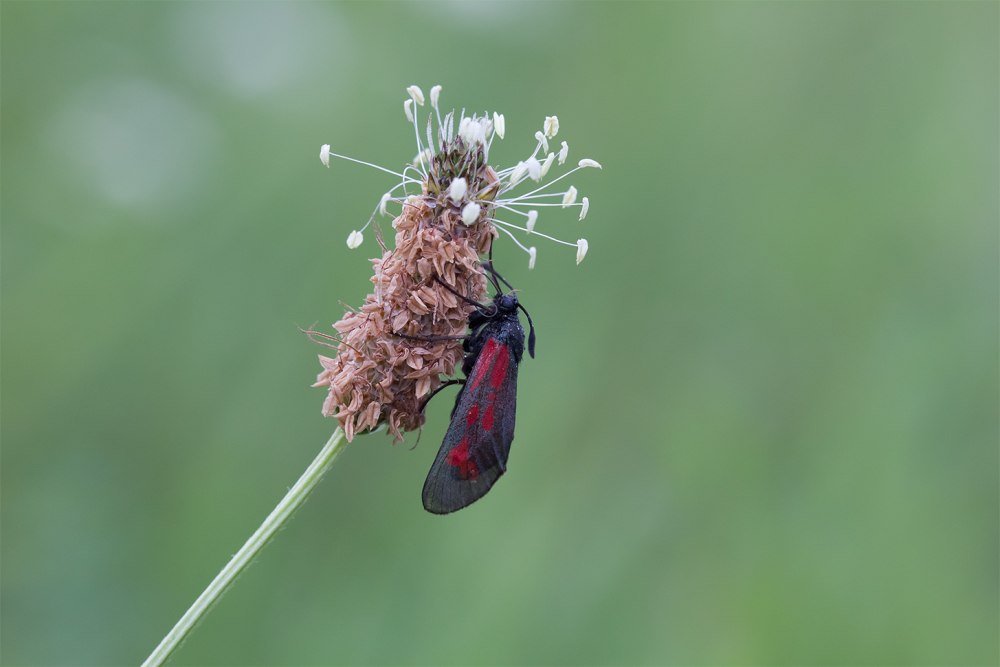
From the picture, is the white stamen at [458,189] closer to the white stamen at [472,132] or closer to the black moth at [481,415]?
the white stamen at [472,132]

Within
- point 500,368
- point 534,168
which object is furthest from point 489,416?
point 534,168

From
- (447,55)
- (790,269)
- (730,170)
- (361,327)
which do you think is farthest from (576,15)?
(361,327)

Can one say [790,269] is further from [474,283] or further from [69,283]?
[69,283]

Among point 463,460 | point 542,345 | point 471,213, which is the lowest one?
point 463,460

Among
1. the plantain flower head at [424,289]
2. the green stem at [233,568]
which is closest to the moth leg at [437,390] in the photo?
the plantain flower head at [424,289]

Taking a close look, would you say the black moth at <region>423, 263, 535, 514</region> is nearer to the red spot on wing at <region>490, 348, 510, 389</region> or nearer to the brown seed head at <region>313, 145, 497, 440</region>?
the red spot on wing at <region>490, 348, 510, 389</region>

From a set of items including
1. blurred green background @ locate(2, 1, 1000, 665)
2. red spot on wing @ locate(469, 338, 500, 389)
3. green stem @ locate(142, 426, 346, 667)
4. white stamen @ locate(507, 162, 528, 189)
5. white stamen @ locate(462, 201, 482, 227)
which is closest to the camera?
green stem @ locate(142, 426, 346, 667)

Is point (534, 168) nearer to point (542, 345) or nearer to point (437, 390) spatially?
point (437, 390)

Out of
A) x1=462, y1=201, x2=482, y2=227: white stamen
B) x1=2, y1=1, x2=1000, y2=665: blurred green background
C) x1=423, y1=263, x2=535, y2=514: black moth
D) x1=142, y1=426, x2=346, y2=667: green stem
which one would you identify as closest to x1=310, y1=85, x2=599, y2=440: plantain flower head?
x1=462, y1=201, x2=482, y2=227: white stamen
